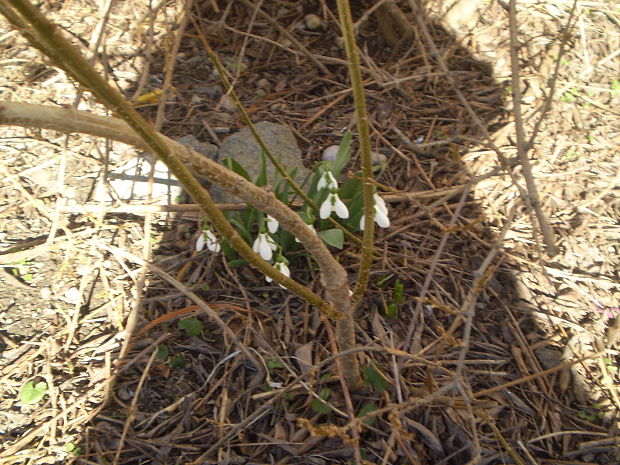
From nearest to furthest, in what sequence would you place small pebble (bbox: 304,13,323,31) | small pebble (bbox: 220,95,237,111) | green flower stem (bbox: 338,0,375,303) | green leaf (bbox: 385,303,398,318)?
green flower stem (bbox: 338,0,375,303) → green leaf (bbox: 385,303,398,318) → small pebble (bbox: 220,95,237,111) → small pebble (bbox: 304,13,323,31)

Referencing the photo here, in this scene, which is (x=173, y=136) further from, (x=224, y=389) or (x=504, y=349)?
(x=504, y=349)

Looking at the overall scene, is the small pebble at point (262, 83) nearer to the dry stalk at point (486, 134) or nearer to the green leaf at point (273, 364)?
the dry stalk at point (486, 134)

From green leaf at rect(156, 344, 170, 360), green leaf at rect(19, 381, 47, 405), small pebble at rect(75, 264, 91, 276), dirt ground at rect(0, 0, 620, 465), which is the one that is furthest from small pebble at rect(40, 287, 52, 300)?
green leaf at rect(156, 344, 170, 360)

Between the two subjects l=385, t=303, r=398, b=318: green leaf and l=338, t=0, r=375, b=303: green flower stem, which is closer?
l=338, t=0, r=375, b=303: green flower stem

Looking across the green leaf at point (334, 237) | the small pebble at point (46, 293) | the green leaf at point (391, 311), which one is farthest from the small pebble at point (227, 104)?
the green leaf at point (391, 311)

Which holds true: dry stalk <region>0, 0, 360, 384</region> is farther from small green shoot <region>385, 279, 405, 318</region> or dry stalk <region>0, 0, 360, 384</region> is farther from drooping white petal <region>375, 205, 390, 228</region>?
small green shoot <region>385, 279, 405, 318</region>
